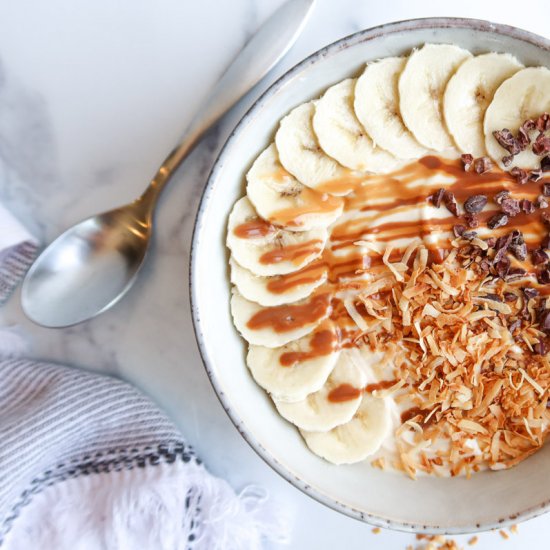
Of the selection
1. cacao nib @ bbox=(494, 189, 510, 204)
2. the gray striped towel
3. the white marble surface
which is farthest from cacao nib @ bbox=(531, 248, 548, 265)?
the gray striped towel

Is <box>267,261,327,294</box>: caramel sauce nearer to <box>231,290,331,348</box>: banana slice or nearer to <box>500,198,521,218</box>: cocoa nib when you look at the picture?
<box>231,290,331,348</box>: banana slice

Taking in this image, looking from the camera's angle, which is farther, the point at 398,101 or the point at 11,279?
the point at 11,279

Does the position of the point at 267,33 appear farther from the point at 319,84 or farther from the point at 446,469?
the point at 446,469

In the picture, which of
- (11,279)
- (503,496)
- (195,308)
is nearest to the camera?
(195,308)

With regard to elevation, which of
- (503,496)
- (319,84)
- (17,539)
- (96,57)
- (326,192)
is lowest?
(503,496)

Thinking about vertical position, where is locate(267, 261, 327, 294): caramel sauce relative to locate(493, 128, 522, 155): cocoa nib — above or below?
above

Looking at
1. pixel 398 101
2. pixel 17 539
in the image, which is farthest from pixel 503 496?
pixel 17 539

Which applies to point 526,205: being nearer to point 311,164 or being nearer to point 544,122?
point 544,122
